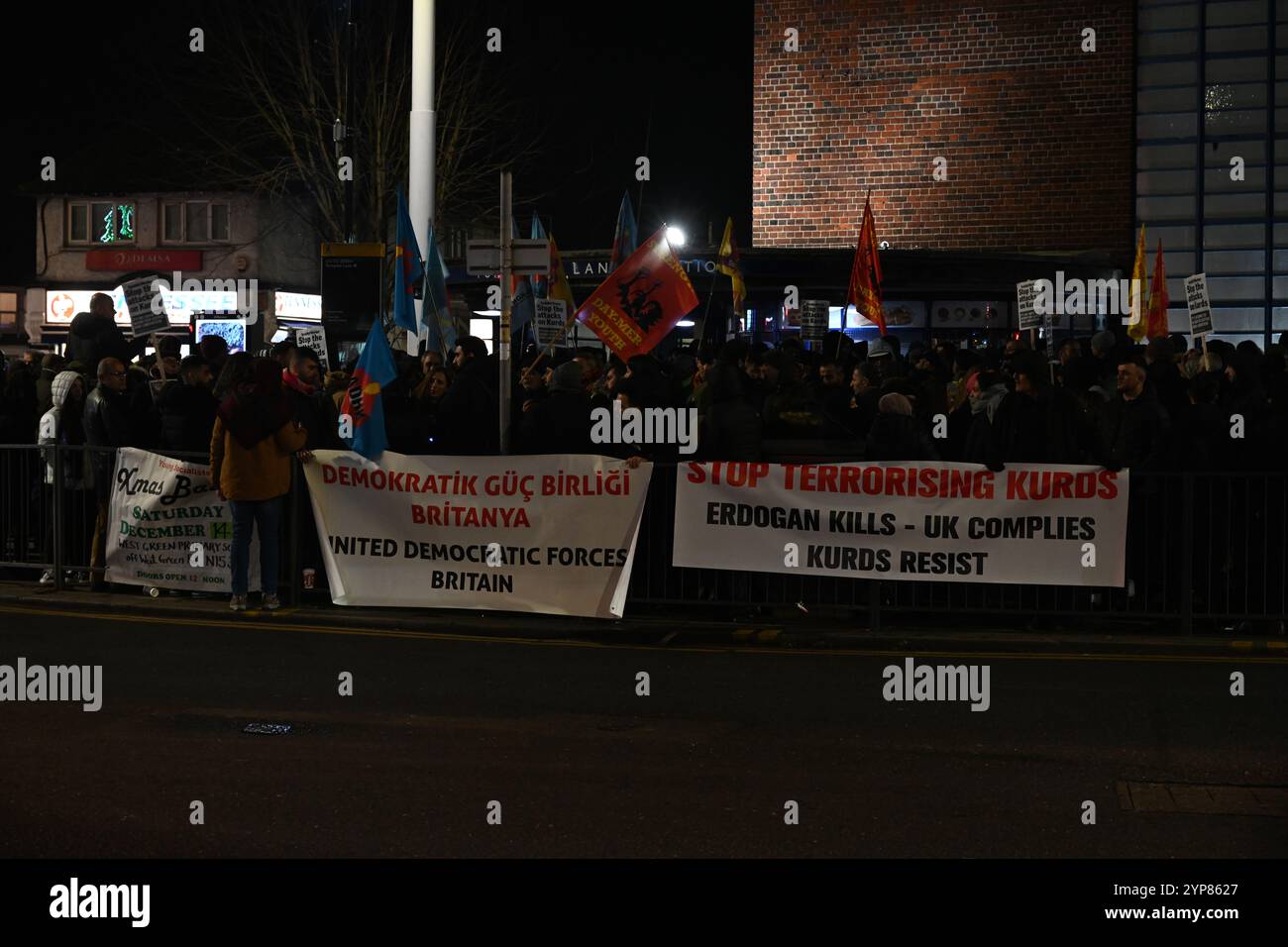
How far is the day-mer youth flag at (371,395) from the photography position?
12.9 metres

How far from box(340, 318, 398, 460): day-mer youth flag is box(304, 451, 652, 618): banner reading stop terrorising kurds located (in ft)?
0.41

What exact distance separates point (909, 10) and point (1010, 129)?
95.6 inches

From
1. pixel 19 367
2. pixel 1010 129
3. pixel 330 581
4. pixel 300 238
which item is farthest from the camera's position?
pixel 300 238

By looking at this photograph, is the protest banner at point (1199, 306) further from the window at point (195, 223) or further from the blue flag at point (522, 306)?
the window at point (195, 223)

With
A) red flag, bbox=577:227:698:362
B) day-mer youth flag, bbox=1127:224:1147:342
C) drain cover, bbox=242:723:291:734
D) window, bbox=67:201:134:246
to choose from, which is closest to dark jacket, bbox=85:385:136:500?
red flag, bbox=577:227:698:362

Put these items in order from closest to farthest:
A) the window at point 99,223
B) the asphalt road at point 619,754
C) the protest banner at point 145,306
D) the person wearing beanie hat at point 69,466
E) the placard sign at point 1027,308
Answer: the asphalt road at point 619,754, the person wearing beanie hat at point 69,466, the protest banner at point 145,306, the placard sign at point 1027,308, the window at point 99,223

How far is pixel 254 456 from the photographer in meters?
12.7

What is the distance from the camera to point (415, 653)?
11258 mm

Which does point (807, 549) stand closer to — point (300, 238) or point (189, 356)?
point (189, 356)

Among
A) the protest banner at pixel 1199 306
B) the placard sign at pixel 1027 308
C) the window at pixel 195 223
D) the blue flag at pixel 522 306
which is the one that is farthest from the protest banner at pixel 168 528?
the window at pixel 195 223

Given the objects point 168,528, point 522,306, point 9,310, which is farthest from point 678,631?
point 9,310

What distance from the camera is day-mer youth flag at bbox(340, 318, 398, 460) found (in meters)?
12.9

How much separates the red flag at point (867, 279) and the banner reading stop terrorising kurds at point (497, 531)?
21.9ft

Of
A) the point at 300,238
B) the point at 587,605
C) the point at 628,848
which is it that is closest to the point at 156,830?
the point at 628,848
